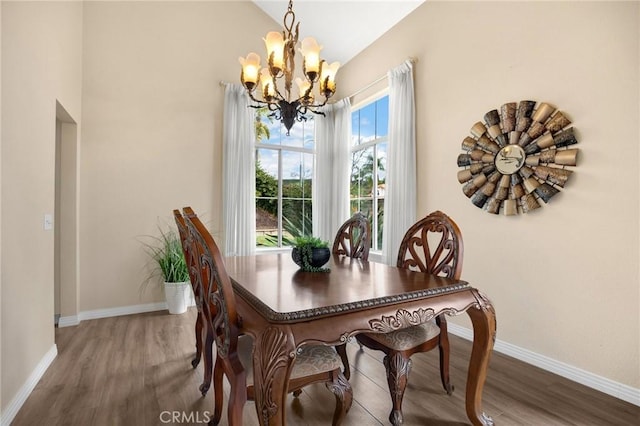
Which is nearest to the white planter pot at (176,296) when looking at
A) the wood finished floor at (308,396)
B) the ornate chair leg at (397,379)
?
the wood finished floor at (308,396)

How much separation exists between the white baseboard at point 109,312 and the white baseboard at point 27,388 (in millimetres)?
776

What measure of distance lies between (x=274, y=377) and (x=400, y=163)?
9.24 ft

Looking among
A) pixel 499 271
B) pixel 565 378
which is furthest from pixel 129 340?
pixel 565 378

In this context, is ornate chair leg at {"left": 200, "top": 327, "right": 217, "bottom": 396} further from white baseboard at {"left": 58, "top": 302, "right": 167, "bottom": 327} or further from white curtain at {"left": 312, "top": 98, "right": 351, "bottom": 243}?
white curtain at {"left": 312, "top": 98, "right": 351, "bottom": 243}

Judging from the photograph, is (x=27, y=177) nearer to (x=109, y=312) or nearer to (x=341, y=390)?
(x=109, y=312)

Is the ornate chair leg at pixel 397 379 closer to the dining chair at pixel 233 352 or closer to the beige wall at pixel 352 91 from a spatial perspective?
the dining chair at pixel 233 352

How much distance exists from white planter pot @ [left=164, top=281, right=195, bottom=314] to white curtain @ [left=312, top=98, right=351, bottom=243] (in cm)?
197

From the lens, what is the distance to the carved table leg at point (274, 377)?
1073 millimetres

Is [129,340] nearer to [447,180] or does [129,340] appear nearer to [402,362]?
[402,362]

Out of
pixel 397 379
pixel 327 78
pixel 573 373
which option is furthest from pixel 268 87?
pixel 573 373

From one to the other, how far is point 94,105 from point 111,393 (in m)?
2.86

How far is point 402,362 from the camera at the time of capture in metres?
1.64

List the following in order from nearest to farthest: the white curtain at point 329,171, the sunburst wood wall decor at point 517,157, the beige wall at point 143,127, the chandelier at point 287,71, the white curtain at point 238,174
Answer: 1. the chandelier at point 287,71
2. the sunburst wood wall decor at point 517,157
3. the beige wall at point 143,127
4. the white curtain at point 238,174
5. the white curtain at point 329,171

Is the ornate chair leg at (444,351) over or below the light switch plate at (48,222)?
below
